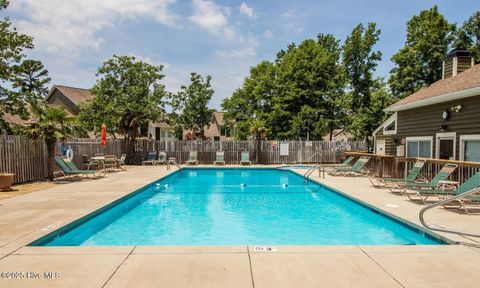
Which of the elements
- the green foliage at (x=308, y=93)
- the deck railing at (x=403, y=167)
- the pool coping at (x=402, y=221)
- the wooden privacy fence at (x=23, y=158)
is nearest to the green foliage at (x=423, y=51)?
the green foliage at (x=308, y=93)

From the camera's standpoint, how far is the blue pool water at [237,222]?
6285 millimetres

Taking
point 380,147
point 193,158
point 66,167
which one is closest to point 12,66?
point 66,167

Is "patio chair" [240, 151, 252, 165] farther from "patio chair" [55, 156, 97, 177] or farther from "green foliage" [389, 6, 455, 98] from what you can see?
"green foliage" [389, 6, 455, 98]

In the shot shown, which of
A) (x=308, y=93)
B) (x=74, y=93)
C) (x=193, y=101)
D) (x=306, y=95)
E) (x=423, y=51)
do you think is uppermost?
(x=423, y=51)

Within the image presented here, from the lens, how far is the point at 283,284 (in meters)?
3.34

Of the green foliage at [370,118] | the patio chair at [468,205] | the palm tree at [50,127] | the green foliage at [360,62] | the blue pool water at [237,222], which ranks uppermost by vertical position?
the green foliage at [360,62]

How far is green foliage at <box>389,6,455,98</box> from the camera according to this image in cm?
2386

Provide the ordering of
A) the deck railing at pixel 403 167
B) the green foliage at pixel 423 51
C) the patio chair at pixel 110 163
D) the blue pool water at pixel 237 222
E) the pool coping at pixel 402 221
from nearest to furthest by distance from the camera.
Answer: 1. the pool coping at pixel 402 221
2. the blue pool water at pixel 237 222
3. the deck railing at pixel 403 167
4. the patio chair at pixel 110 163
5. the green foliage at pixel 423 51

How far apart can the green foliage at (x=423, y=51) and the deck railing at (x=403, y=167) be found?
526 inches

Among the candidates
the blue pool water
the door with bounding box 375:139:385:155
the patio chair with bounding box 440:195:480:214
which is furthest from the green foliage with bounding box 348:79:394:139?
the patio chair with bounding box 440:195:480:214

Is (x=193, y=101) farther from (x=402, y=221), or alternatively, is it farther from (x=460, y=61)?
(x=402, y=221)

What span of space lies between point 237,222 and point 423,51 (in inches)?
905

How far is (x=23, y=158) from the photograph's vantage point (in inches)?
455

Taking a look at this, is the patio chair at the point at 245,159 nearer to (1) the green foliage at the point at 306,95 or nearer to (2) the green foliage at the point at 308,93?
(1) the green foliage at the point at 306,95
